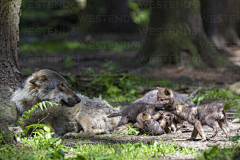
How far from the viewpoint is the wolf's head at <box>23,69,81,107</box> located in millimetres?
5047

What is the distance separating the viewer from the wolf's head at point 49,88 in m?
5.05

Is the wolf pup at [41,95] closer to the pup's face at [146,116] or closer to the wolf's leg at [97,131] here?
the wolf's leg at [97,131]

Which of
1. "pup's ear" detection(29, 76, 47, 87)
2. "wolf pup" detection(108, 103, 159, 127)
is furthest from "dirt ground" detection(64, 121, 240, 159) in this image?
"pup's ear" detection(29, 76, 47, 87)

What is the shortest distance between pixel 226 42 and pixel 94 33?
39.7 ft

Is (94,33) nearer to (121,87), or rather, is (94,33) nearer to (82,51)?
(82,51)

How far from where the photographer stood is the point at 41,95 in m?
5.03

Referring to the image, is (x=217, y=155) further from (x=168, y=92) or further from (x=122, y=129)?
(x=168, y=92)

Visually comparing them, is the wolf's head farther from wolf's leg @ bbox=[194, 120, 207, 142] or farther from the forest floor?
wolf's leg @ bbox=[194, 120, 207, 142]

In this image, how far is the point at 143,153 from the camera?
12.9 feet

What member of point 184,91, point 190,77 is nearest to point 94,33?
point 190,77

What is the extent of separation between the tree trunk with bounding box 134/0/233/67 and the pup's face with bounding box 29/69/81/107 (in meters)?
7.03

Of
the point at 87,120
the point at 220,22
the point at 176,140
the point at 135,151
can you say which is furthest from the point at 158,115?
the point at 220,22

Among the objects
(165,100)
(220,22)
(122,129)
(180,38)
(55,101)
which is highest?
(220,22)

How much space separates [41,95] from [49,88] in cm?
17
